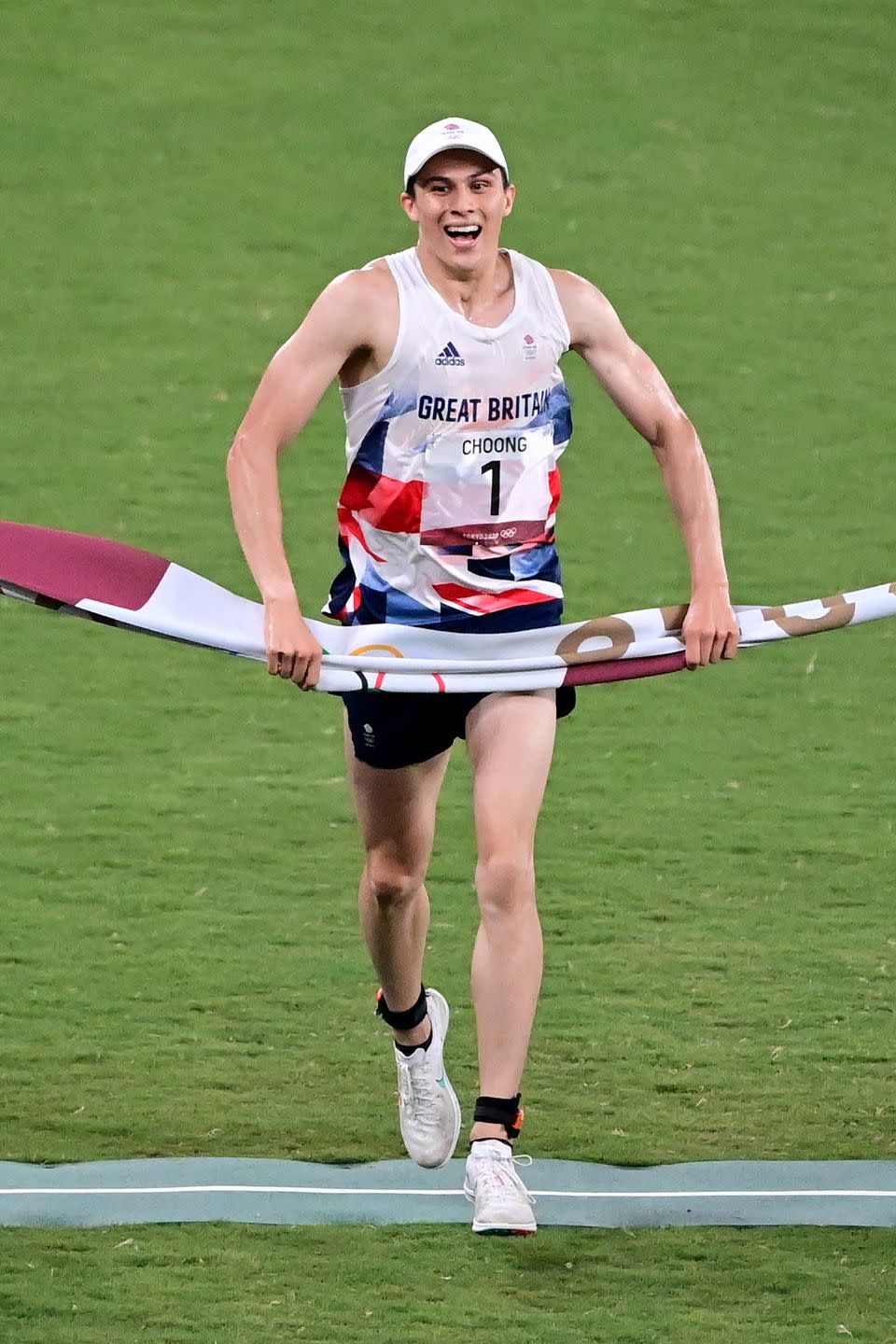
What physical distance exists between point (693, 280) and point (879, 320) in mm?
850

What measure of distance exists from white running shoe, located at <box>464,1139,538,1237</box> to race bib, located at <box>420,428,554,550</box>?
1.08 metres

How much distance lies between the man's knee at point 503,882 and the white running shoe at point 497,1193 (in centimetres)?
41

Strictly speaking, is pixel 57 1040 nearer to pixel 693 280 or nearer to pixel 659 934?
pixel 659 934

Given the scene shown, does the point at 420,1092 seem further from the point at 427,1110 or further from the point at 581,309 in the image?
the point at 581,309

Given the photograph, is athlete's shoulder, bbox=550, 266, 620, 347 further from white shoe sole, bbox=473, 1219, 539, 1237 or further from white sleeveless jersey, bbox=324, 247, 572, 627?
white shoe sole, bbox=473, 1219, 539, 1237

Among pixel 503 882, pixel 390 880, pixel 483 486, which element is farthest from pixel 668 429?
pixel 390 880

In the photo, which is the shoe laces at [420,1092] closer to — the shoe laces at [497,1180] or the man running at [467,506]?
the man running at [467,506]

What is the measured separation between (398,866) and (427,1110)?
1.52ft

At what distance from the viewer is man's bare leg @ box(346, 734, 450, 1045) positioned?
4441 mm

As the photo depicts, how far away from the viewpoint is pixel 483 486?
426 cm

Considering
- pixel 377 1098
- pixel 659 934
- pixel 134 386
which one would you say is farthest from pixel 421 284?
pixel 134 386

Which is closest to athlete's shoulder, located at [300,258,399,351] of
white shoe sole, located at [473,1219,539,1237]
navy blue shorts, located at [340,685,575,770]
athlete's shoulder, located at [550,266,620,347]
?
athlete's shoulder, located at [550,266,620,347]

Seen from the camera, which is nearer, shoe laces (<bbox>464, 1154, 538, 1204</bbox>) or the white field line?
shoe laces (<bbox>464, 1154, 538, 1204</bbox>)

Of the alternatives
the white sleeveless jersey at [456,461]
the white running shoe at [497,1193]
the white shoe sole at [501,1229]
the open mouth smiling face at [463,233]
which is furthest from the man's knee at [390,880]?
the open mouth smiling face at [463,233]
